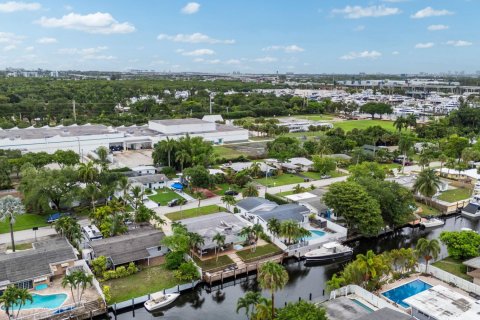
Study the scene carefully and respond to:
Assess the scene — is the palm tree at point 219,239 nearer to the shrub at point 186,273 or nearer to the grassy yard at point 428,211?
the shrub at point 186,273

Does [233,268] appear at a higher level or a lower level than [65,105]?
lower

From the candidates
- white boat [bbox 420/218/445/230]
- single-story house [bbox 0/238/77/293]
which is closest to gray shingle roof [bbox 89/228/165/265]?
single-story house [bbox 0/238/77/293]

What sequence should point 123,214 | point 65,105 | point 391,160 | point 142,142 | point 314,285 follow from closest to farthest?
point 314,285 → point 123,214 → point 391,160 → point 142,142 → point 65,105

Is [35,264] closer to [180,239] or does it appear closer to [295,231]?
[180,239]

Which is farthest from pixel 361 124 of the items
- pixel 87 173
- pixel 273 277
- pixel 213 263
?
pixel 273 277

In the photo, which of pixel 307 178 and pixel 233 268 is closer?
pixel 233 268

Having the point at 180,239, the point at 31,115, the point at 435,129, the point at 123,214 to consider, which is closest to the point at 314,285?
the point at 180,239

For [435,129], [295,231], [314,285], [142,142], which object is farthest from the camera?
[435,129]
